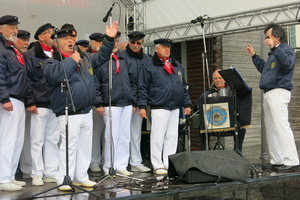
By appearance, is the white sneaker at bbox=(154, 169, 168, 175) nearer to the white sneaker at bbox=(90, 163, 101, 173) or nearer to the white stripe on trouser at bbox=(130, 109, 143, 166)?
the white stripe on trouser at bbox=(130, 109, 143, 166)

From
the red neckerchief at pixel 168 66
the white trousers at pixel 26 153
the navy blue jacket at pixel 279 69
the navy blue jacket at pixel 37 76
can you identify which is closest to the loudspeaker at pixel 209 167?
the navy blue jacket at pixel 279 69

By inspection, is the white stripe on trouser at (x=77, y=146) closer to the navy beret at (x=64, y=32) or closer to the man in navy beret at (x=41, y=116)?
the man in navy beret at (x=41, y=116)

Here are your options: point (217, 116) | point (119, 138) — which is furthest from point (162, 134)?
point (217, 116)

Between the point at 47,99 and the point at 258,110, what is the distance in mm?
5713

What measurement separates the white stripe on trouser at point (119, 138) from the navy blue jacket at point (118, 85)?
3.9 inches

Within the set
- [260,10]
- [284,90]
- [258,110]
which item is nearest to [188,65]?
[258,110]

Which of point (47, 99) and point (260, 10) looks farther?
point (260, 10)

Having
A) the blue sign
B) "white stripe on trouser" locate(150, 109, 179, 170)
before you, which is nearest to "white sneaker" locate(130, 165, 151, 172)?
"white stripe on trouser" locate(150, 109, 179, 170)

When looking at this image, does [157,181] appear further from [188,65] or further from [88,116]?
[188,65]

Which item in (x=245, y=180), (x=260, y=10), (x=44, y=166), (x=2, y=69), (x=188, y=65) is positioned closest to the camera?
(x=2, y=69)

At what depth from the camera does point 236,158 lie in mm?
6027

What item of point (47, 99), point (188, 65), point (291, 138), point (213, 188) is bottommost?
point (213, 188)

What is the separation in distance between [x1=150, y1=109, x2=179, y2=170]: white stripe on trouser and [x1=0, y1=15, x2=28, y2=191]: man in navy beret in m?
1.99

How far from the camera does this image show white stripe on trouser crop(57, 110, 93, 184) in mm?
5562
